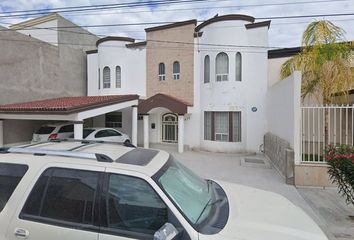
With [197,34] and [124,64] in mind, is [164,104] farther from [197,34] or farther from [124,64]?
[124,64]

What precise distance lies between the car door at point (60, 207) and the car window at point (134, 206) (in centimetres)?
15

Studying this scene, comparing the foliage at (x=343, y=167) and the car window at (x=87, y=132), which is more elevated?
the car window at (x=87, y=132)

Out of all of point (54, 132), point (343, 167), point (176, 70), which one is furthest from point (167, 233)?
point (176, 70)

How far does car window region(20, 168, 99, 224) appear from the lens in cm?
232

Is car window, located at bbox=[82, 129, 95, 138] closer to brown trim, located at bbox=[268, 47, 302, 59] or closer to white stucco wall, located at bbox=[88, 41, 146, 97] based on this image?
white stucco wall, located at bbox=[88, 41, 146, 97]

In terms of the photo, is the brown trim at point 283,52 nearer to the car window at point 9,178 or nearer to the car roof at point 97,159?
the car roof at point 97,159

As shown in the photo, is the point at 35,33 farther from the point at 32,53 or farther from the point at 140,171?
the point at 140,171

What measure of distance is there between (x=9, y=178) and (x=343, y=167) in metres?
5.52

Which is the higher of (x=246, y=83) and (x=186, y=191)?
(x=246, y=83)

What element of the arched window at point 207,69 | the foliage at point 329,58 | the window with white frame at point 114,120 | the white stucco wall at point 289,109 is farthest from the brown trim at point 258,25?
the window with white frame at point 114,120

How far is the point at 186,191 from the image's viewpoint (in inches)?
108

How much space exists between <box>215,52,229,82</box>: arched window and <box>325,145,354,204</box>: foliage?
9.64m

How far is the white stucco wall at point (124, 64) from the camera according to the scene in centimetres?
1700

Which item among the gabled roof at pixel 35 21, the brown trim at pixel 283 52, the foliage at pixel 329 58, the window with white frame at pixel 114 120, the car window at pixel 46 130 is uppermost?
the gabled roof at pixel 35 21
